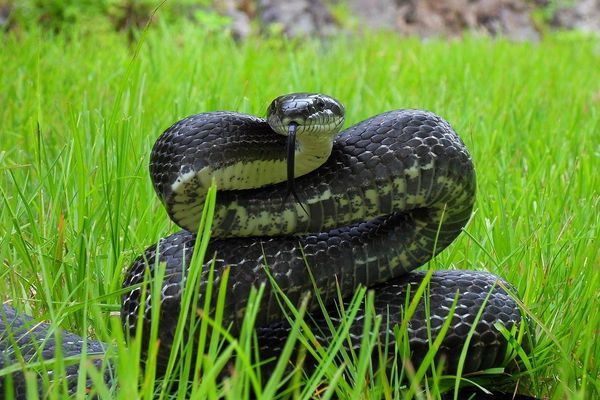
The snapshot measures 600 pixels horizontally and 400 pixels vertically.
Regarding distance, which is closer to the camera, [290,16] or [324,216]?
[324,216]

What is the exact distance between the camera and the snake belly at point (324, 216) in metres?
1.94

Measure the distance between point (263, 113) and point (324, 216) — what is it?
153 cm

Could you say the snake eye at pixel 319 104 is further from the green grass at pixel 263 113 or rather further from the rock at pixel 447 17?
the rock at pixel 447 17

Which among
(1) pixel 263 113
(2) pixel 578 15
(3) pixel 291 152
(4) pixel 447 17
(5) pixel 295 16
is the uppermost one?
(3) pixel 291 152

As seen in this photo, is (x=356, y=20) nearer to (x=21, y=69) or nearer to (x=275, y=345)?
(x=21, y=69)

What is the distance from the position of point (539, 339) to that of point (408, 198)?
529mm

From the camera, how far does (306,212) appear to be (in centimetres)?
197

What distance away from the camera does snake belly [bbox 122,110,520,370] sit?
6.36 ft

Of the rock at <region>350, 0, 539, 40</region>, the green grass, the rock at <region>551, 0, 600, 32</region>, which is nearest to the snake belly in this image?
the green grass

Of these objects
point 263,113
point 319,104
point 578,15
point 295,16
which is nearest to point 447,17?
point 295,16

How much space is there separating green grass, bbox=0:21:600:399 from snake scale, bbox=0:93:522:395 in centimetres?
11

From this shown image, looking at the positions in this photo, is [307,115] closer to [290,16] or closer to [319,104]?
[319,104]

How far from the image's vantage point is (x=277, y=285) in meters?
1.92

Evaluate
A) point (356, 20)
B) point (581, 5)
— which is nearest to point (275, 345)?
point (356, 20)
